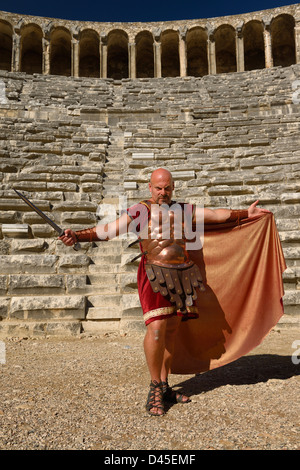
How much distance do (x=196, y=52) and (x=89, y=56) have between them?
7.30 meters

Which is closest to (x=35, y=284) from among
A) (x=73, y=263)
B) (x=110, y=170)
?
(x=73, y=263)

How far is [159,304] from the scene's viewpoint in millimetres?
2754

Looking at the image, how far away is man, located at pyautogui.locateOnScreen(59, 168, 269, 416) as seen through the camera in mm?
2680

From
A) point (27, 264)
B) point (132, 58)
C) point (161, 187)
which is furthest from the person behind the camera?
point (132, 58)

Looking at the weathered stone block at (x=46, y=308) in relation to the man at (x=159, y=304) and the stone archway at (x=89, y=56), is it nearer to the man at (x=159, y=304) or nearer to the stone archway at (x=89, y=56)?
the man at (x=159, y=304)

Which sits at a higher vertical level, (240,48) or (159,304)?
(240,48)

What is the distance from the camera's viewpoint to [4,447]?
1949 millimetres

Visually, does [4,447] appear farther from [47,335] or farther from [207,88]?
[207,88]

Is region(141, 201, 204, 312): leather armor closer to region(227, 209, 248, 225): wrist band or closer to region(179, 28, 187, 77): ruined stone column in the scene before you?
region(227, 209, 248, 225): wrist band

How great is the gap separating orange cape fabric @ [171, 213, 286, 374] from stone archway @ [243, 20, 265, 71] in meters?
23.5

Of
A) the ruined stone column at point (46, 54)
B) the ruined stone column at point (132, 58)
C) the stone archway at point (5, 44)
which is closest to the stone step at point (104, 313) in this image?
the ruined stone column at point (132, 58)

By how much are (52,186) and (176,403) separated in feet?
17.6

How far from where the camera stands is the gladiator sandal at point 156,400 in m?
2.47

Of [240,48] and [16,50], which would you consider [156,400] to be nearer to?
[240,48]
